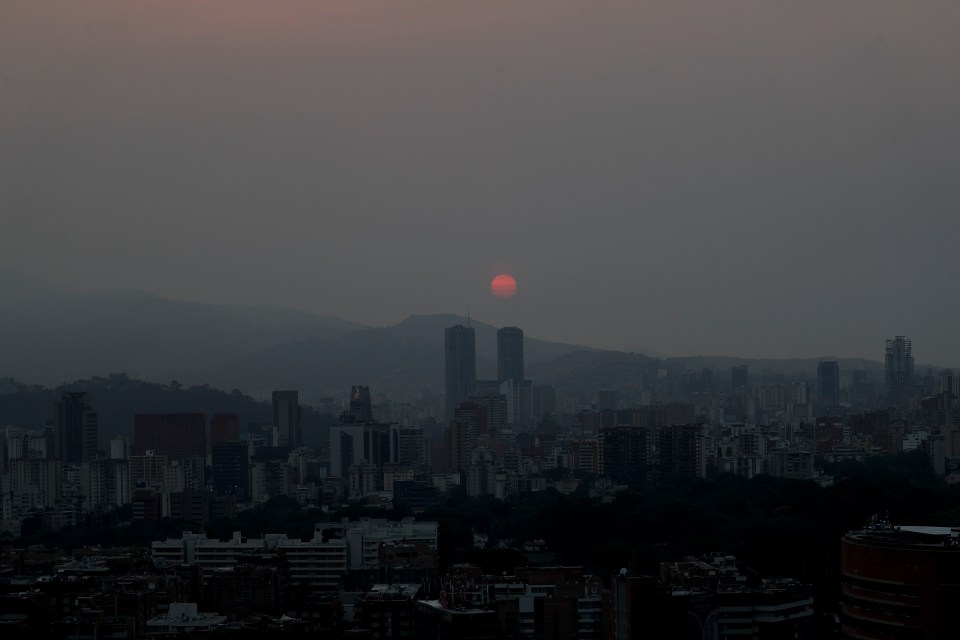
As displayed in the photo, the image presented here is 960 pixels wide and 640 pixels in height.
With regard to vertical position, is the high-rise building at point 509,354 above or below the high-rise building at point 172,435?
above

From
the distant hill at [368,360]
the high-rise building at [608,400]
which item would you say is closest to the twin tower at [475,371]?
the high-rise building at [608,400]

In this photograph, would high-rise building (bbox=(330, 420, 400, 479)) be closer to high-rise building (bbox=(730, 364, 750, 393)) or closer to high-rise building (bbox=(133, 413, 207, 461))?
high-rise building (bbox=(133, 413, 207, 461))

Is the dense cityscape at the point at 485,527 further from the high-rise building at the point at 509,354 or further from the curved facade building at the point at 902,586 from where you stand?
the high-rise building at the point at 509,354

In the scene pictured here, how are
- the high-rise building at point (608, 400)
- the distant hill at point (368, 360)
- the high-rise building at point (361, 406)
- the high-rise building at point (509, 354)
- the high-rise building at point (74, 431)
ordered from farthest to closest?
1. the distant hill at point (368, 360)
2. the high-rise building at point (509, 354)
3. the high-rise building at point (608, 400)
4. the high-rise building at point (361, 406)
5. the high-rise building at point (74, 431)

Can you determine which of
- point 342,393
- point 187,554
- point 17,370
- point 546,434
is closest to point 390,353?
point 342,393

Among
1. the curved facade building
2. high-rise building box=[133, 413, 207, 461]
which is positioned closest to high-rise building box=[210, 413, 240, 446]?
high-rise building box=[133, 413, 207, 461]

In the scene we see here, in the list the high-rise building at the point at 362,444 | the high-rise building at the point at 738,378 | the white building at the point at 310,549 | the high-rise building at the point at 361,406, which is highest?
the high-rise building at the point at 738,378

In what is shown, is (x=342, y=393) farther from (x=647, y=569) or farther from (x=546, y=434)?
(x=647, y=569)

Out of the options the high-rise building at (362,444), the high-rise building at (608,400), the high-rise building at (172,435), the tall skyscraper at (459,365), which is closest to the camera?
the high-rise building at (362,444)
